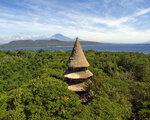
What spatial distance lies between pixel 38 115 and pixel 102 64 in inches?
1548

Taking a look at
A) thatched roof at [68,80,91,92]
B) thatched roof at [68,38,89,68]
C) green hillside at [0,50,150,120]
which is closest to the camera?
green hillside at [0,50,150,120]

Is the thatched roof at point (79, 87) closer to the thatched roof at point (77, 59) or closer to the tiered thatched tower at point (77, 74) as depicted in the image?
the tiered thatched tower at point (77, 74)

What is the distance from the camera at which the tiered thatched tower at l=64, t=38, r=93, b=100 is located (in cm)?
4134

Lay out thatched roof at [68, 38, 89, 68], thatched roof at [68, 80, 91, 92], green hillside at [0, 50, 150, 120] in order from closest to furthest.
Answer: green hillside at [0, 50, 150, 120], thatched roof at [68, 80, 91, 92], thatched roof at [68, 38, 89, 68]

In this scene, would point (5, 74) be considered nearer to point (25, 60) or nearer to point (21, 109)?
point (25, 60)

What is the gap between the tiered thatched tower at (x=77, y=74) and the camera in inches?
1628

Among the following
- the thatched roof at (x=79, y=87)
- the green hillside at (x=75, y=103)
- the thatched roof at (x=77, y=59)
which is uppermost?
the thatched roof at (x=77, y=59)

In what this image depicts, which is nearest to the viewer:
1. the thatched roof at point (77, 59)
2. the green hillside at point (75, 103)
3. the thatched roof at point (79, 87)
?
the green hillside at point (75, 103)

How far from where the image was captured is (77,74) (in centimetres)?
4172

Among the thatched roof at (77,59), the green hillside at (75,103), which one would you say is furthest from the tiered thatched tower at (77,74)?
the green hillside at (75,103)

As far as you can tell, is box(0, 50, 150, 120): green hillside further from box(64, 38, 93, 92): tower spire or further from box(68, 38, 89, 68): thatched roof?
box(68, 38, 89, 68): thatched roof

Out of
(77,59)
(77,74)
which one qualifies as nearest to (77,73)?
(77,74)

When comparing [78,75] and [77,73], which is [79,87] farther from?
[77,73]

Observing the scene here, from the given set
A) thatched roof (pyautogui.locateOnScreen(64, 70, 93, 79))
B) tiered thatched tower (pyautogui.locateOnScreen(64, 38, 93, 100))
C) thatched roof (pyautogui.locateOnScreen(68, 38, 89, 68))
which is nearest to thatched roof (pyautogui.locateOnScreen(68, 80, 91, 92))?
tiered thatched tower (pyautogui.locateOnScreen(64, 38, 93, 100))
